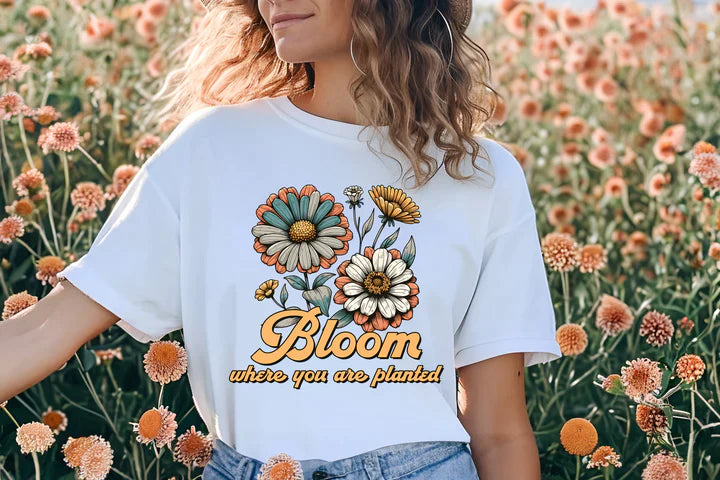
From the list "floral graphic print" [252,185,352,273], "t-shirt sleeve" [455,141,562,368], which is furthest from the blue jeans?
"floral graphic print" [252,185,352,273]

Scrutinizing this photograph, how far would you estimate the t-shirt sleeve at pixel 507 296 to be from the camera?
1.51m

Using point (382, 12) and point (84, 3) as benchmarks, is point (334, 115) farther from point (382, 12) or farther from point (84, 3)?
point (84, 3)

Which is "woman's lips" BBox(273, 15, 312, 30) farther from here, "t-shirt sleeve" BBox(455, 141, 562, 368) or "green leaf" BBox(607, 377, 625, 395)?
"green leaf" BBox(607, 377, 625, 395)

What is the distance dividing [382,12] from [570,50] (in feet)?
7.60

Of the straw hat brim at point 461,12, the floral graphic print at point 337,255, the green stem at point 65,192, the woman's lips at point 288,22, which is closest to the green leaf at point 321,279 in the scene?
the floral graphic print at point 337,255

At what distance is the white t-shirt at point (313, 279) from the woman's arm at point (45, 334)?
0.02 meters

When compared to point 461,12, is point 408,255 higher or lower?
lower

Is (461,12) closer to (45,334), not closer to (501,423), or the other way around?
(501,423)

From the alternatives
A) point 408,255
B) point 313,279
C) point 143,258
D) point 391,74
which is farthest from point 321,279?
point 391,74

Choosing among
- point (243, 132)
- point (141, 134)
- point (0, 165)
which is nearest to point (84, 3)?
point (141, 134)

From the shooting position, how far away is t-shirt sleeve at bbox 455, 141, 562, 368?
1.51 metres

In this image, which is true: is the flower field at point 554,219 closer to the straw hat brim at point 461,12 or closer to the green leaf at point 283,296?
the green leaf at point 283,296

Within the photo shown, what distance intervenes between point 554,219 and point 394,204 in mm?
1611

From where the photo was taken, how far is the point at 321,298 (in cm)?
143
